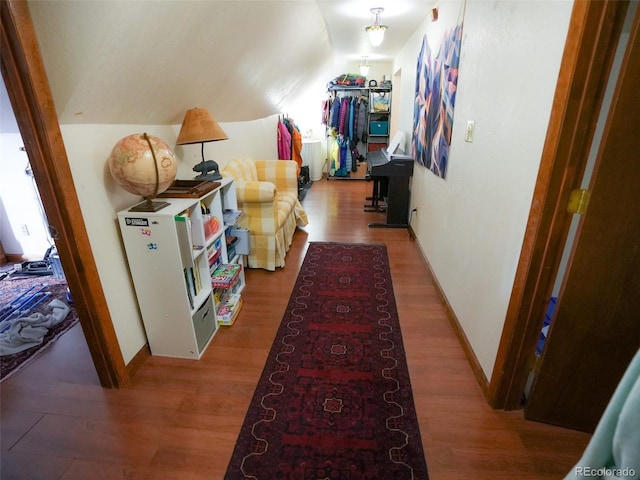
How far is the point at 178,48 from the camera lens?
1673mm

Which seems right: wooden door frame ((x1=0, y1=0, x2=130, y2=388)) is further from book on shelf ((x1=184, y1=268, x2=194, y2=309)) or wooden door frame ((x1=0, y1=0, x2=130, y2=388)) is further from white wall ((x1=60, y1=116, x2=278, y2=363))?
book on shelf ((x1=184, y1=268, x2=194, y2=309))

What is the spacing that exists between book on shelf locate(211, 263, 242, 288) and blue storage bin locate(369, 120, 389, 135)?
4.73 m

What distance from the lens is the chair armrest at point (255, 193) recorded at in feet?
8.66

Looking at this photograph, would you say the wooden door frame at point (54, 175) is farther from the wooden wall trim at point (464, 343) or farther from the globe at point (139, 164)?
the wooden wall trim at point (464, 343)

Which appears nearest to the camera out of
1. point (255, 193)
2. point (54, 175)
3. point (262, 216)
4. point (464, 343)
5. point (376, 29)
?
point (54, 175)

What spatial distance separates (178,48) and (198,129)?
1.43ft

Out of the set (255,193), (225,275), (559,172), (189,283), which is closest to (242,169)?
A: (255,193)

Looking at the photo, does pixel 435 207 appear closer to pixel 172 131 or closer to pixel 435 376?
pixel 435 376

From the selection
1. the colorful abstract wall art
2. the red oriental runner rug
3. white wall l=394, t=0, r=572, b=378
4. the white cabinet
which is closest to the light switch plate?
white wall l=394, t=0, r=572, b=378

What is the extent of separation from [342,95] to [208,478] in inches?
253

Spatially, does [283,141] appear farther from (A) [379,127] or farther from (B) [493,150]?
(B) [493,150]

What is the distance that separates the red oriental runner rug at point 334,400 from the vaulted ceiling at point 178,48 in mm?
1547

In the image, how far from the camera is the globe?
1.45m

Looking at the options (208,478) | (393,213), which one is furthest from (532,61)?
(393,213)
